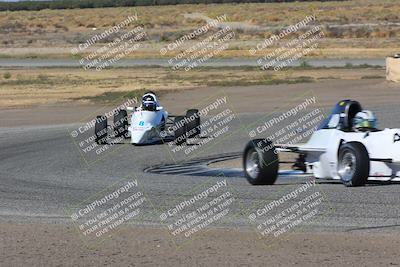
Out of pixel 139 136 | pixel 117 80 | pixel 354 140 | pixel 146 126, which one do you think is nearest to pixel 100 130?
Result: pixel 139 136

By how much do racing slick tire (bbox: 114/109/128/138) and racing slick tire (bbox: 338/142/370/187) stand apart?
11.3 meters

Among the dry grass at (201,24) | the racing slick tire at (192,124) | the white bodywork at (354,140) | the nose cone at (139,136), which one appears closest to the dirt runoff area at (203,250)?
the white bodywork at (354,140)

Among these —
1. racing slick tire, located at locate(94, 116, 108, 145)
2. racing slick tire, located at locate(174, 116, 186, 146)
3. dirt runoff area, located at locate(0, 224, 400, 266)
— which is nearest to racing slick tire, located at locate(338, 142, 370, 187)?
dirt runoff area, located at locate(0, 224, 400, 266)

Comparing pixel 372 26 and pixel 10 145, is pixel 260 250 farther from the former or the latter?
pixel 372 26

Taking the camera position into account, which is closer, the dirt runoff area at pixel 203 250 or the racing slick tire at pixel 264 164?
the dirt runoff area at pixel 203 250

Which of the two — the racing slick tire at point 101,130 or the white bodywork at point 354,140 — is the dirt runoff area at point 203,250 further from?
the racing slick tire at point 101,130

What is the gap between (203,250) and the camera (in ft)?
37.4

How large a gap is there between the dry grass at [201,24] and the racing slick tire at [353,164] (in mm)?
47724

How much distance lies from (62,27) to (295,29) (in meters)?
34.8

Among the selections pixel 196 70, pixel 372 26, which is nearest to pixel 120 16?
pixel 372 26

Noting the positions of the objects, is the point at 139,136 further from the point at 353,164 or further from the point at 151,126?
the point at 353,164

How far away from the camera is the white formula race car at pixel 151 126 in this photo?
25828mm

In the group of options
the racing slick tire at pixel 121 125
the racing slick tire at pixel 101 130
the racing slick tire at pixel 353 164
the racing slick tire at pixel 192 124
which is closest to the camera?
the racing slick tire at pixel 353 164

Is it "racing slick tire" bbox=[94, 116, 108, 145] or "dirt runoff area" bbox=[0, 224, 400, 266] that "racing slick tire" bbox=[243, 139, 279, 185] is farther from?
"racing slick tire" bbox=[94, 116, 108, 145]
